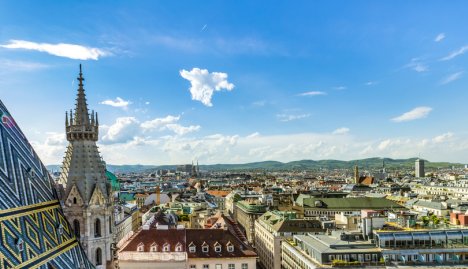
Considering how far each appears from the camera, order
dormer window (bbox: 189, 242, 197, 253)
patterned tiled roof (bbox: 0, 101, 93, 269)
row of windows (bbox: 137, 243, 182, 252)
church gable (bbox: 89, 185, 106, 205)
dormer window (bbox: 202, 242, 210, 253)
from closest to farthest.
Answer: patterned tiled roof (bbox: 0, 101, 93, 269) < church gable (bbox: 89, 185, 106, 205) < row of windows (bbox: 137, 243, 182, 252) < dormer window (bbox: 189, 242, 197, 253) < dormer window (bbox: 202, 242, 210, 253)

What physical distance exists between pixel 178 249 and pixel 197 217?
215 ft

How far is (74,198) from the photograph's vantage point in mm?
42594

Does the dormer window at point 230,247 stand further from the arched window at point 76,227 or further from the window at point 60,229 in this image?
the window at point 60,229

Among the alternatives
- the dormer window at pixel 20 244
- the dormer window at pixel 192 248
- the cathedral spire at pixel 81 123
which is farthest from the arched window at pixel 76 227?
the dormer window at pixel 192 248

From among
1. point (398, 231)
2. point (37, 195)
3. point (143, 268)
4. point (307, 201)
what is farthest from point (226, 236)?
point (307, 201)

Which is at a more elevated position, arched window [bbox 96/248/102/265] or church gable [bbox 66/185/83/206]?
church gable [bbox 66/185/83/206]

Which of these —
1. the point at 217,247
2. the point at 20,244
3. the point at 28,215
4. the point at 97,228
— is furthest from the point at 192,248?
the point at 20,244

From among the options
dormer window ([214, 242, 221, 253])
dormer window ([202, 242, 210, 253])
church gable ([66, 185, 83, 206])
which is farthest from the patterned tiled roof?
dormer window ([214, 242, 221, 253])

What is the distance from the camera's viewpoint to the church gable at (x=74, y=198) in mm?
42469

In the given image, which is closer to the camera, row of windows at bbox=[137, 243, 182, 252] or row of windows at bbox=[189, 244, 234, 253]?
row of windows at bbox=[137, 243, 182, 252]

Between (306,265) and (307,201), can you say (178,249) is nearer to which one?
(306,265)

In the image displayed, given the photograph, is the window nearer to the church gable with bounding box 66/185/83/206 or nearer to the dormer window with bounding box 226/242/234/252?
the church gable with bounding box 66/185/83/206

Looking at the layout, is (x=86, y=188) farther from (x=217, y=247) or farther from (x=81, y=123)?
(x=217, y=247)

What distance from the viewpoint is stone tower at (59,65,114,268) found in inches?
1674
